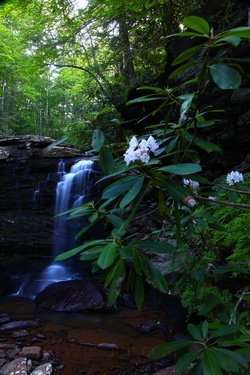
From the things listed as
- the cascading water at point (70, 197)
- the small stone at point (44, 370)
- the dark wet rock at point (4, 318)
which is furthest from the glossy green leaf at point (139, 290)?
the cascading water at point (70, 197)

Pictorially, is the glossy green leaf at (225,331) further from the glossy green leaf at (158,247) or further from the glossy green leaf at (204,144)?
the glossy green leaf at (204,144)

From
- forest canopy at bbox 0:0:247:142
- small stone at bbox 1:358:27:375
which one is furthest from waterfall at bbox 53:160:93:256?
small stone at bbox 1:358:27:375

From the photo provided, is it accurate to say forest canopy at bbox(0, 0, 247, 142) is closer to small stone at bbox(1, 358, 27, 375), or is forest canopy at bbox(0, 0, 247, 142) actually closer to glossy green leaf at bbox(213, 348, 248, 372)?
small stone at bbox(1, 358, 27, 375)

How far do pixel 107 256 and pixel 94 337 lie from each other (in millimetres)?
3366

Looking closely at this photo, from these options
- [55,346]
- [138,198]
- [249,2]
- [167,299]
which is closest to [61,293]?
[55,346]

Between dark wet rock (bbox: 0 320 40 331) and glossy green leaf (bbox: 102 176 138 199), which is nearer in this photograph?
glossy green leaf (bbox: 102 176 138 199)

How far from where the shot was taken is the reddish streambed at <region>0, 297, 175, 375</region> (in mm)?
3146

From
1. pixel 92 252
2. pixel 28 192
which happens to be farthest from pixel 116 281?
pixel 28 192

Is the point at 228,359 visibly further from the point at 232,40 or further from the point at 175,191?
the point at 232,40

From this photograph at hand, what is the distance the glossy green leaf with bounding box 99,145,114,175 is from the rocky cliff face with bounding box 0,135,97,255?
6636 mm

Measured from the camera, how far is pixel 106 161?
1.17 metres

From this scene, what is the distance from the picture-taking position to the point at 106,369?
311 cm

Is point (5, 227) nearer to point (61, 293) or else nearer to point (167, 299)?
point (61, 293)

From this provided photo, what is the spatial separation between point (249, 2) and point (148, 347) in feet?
11.7
